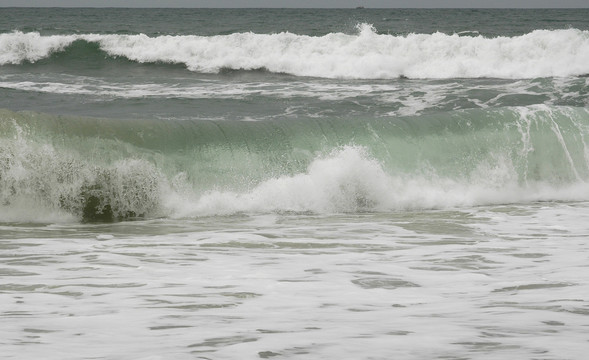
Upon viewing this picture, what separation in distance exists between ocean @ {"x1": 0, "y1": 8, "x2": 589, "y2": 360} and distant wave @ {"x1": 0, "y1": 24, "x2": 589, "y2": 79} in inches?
197

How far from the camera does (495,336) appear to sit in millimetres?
3447

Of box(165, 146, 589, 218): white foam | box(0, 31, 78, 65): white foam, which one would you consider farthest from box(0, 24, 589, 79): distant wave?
box(165, 146, 589, 218): white foam

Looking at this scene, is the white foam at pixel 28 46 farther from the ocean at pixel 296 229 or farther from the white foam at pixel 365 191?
the white foam at pixel 365 191

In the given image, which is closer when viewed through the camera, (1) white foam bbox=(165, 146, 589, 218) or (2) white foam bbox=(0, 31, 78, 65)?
(1) white foam bbox=(165, 146, 589, 218)

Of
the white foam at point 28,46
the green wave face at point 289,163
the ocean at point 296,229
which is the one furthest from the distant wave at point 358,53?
the green wave face at point 289,163

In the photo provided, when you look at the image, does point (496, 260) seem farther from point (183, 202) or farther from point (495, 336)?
point (183, 202)

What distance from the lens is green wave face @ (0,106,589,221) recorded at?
7172 mm

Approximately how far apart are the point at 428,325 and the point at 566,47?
58.5ft

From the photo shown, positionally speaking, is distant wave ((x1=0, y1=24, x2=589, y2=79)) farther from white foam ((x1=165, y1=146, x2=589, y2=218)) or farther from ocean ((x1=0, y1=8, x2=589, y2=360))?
white foam ((x1=165, y1=146, x2=589, y2=218))

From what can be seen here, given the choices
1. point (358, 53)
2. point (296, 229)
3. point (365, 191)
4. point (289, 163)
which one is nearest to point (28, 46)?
point (358, 53)

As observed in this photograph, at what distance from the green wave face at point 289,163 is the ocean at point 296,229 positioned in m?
0.02

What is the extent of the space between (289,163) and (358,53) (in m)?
13.9

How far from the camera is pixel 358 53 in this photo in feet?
71.1

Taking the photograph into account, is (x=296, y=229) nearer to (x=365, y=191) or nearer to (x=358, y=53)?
(x=365, y=191)
